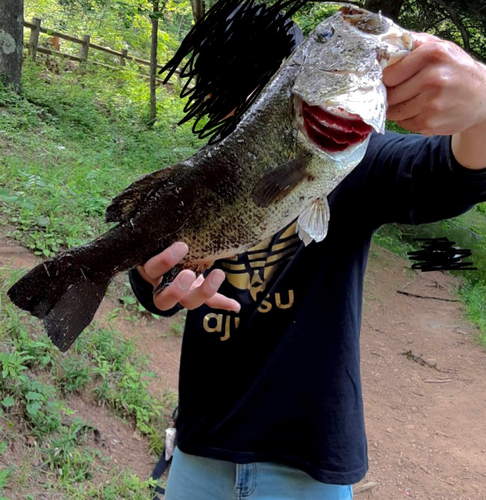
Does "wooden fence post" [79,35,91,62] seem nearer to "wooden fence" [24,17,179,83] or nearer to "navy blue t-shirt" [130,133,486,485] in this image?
"wooden fence" [24,17,179,83]

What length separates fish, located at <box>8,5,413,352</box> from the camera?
1.31 m

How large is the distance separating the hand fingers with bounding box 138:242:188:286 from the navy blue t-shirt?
19 centimetres

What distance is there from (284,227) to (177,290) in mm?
389

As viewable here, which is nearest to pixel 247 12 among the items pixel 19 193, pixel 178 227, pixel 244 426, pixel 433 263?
pixel 178 227

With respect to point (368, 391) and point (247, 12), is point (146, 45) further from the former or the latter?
point (247, 12)

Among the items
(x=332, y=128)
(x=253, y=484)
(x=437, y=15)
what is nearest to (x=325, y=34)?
(x=332, y=128)

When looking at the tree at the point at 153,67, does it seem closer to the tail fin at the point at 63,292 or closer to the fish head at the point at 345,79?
the tail fin at the point at 63,292

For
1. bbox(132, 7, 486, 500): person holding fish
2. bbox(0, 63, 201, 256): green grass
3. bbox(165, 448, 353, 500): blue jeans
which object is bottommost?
bbox(0, 63, 201, 256): green grass

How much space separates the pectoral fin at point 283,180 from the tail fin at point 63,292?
1.98 feet

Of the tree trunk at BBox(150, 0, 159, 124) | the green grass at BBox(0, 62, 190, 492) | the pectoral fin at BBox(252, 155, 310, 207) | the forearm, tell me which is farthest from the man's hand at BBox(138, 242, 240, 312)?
the tree trunk at BBox(150, 0, 159, 124)

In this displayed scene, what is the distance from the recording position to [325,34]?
1385mm

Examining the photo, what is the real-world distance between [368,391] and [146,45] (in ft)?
65.5

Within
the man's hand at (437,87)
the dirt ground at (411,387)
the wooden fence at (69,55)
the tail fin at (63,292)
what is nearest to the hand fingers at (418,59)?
the man's hand at (437,87)

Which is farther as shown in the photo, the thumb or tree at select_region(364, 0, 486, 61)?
tree at select_region(364, 0, 486, 61)
